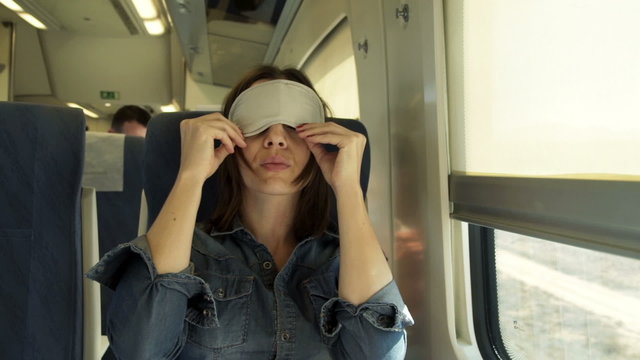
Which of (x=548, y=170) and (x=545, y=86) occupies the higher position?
(x=545, y=86)

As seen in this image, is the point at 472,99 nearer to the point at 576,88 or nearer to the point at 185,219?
the point at 576,88

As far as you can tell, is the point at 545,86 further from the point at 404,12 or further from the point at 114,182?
the point at 114,182

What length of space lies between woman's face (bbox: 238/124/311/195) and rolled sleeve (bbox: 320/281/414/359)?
1.12ft

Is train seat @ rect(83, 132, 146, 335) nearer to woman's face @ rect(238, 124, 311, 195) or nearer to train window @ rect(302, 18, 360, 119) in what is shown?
woman's face @ rect(238, 124, 311, 195)

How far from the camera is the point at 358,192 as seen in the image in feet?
3.75

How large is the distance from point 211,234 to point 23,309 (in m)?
0.52

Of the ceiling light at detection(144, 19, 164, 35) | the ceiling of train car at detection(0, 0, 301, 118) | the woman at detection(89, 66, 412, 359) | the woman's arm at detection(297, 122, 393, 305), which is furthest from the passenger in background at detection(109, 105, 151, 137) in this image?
the woman's arm at detection(297, 122, 393, 305)

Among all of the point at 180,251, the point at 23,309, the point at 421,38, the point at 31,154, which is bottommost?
the point at 23,309

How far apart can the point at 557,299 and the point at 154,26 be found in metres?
4.24

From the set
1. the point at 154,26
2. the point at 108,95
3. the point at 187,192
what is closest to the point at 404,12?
the point at 187,192

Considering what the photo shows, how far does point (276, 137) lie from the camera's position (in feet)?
3.82

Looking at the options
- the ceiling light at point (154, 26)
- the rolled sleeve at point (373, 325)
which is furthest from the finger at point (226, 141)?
the ceiling light at point (154, 26)

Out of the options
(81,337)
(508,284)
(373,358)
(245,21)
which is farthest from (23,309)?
(245,21)

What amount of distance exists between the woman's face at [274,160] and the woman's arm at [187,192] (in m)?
0.07
